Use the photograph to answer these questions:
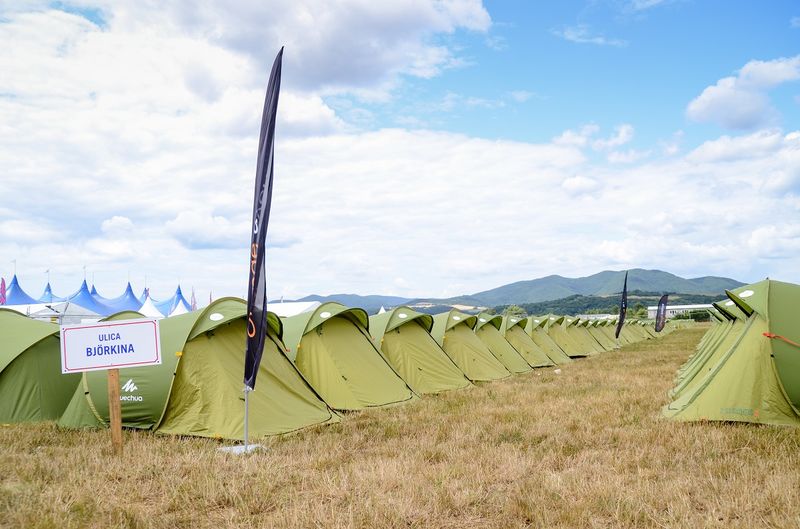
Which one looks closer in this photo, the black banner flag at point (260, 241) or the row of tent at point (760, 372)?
the black banner flag at point (260, 241)

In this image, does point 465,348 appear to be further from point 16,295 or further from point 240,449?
point 16,295

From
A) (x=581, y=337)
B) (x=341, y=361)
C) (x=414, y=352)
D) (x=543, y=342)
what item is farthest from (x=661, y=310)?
(x=341, y=361)

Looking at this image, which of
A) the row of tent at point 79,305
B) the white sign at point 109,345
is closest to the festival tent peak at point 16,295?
the row of tent at point 79,305

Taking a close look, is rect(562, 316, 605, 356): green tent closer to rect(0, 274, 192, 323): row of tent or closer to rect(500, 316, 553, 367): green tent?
rect(500, 316, 553, 367): green tent

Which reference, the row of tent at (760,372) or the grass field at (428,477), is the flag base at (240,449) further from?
the row of tent at (760,372)

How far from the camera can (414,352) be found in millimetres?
13719

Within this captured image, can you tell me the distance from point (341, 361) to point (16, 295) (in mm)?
37799

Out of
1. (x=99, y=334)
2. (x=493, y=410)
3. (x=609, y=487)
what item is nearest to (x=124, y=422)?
(x=99, y=334)

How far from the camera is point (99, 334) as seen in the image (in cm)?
704

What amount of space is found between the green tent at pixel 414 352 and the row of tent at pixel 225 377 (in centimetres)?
3

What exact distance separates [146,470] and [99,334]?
1826 mm

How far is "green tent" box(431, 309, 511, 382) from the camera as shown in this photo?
15852 millimetres

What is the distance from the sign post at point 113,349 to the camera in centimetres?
695

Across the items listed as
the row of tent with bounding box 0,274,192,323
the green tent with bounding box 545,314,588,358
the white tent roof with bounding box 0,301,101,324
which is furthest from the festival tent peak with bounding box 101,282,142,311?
the green tent with bounding box 545,314,588,358
